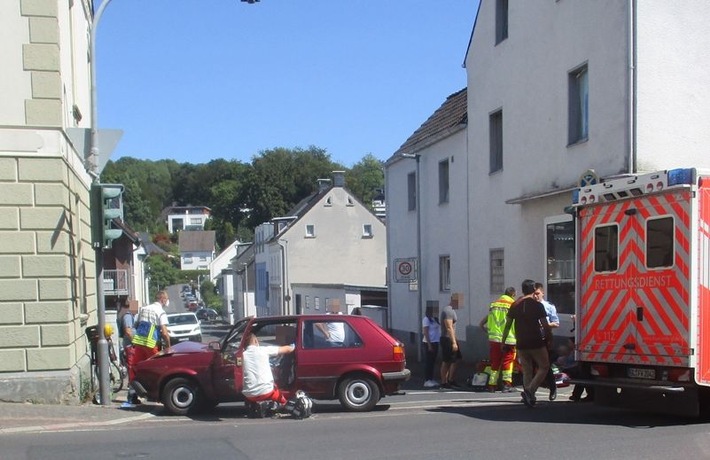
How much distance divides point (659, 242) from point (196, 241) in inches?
5016

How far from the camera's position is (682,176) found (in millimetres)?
10008

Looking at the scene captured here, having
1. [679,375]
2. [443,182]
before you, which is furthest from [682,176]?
[443,182]

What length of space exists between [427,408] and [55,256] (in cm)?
590

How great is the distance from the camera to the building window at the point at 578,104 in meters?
17.2

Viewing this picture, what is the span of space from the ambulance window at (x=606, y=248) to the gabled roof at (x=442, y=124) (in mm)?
12027

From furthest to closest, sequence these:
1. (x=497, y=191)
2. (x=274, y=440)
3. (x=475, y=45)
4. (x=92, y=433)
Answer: (x=475, y=45) → (x=497, y=191) → (x=92, y=433) → (x=274, y=440)

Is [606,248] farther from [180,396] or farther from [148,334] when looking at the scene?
[148,334]

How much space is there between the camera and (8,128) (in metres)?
12.6

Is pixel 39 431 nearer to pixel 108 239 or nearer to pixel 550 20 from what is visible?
pixel 108 239

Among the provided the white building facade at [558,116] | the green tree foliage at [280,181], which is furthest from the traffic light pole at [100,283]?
the green tree foliage at [280,181]

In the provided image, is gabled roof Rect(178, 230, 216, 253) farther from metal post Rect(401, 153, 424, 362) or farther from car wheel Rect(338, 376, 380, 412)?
car wheel Rect(338, 376, 380, 412)

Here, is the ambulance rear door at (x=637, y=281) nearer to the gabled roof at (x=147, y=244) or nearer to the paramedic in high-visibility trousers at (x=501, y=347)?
the paramedic in high-visibility trousers at (x=501, y=347)

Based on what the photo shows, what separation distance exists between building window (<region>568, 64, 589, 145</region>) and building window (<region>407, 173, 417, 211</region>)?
10852 millimetres

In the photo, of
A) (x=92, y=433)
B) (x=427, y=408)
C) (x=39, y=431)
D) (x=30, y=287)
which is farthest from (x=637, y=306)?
(x=30, y=287)
